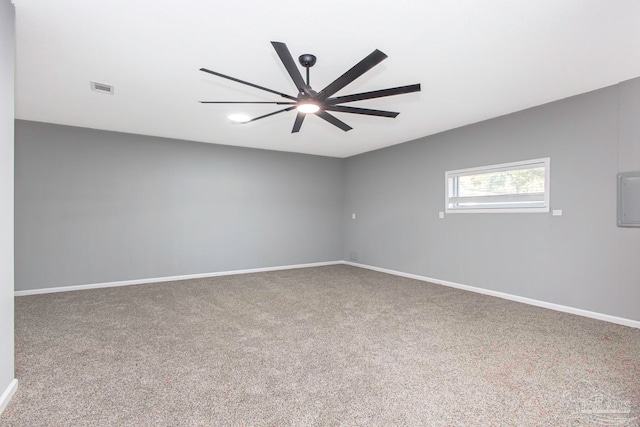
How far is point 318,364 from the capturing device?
248 centimetres

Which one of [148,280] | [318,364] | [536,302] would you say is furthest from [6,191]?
[536,302]

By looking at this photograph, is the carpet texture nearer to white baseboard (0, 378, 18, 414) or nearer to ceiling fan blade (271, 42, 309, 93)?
white baseboard (0, 378, 18, 414)

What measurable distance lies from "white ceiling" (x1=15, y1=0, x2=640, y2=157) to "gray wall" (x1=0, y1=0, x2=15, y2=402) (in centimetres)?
30

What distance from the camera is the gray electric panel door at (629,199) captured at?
322 centimetres

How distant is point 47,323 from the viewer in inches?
133

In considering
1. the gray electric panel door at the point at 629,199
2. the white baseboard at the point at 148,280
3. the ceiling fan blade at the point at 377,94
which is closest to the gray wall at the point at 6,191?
the ceiling fan blade at the point at 377,94

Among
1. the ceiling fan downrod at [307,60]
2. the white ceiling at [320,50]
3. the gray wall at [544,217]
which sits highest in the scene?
the white ceiling at [320,50]

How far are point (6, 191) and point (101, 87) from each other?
197cm

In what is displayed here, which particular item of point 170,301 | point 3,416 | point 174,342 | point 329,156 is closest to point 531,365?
point 174,342

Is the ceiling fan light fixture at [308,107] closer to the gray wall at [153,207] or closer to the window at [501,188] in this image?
the window at [501,188]

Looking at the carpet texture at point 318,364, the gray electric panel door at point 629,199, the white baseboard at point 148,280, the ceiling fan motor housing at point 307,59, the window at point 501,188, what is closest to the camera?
the carpet texture at point 318,364

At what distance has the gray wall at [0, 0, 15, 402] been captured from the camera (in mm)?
1902

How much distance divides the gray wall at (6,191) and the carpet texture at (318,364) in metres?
0.32

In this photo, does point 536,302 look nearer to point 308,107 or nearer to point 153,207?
point 308,107
